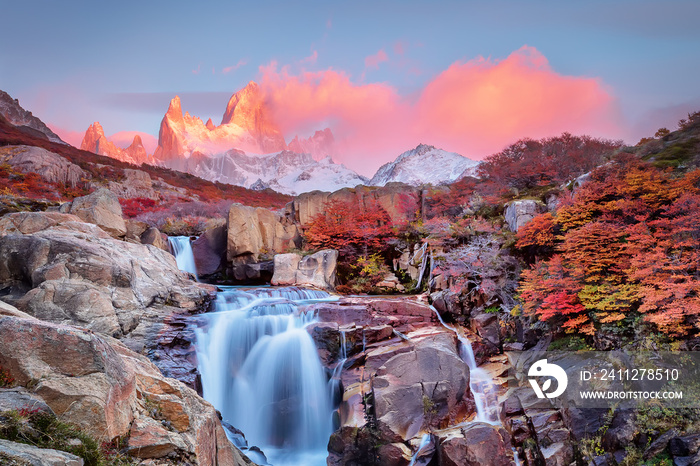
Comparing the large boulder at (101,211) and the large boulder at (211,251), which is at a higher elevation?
the large boulder at (101,211)

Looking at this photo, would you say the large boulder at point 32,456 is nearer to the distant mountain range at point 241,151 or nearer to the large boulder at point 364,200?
the large boulder at point 364,200

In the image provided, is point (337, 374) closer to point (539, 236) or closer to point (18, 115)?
point (539, 236)

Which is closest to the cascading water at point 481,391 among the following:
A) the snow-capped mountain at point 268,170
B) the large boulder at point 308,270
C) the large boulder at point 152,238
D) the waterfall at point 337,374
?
the waterfall at point 337,374

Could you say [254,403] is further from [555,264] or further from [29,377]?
[555,264]

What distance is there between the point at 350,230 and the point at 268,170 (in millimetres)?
75186

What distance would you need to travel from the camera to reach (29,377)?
399cm

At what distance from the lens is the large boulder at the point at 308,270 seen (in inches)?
776

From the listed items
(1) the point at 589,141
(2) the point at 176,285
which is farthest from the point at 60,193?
(1) the point at 589,141

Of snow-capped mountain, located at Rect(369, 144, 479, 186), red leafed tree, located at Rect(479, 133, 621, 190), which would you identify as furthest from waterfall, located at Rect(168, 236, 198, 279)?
snow-capped mountain, located at Rect(369, 144, 479, 186)

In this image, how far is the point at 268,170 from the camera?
92.2m

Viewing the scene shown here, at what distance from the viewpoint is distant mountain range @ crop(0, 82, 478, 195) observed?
277 feet

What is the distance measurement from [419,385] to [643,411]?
5.19 m

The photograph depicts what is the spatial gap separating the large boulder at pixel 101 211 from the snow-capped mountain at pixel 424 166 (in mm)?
35639

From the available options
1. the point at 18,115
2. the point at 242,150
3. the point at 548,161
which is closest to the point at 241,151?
the point at 242,150
